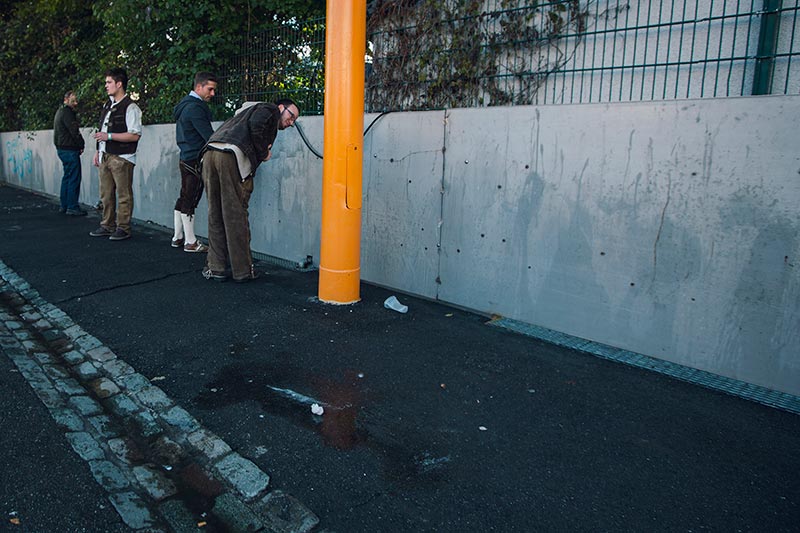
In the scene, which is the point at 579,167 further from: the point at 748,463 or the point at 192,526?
the point at 192,526

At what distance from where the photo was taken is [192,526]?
2480 millimetres

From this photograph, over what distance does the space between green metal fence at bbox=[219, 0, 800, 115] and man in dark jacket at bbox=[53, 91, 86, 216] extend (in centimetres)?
500

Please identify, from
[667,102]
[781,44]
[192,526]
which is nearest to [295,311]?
[192,526]

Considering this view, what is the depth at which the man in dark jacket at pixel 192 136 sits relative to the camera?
704 centimetres

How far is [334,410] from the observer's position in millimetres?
3477

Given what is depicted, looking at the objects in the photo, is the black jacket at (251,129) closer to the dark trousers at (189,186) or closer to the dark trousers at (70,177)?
the dark trousers at (189,186)

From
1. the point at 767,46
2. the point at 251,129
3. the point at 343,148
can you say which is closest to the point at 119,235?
the point at 251,129

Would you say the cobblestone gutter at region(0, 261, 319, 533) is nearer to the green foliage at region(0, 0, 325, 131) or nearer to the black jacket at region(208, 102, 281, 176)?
the black jacket at region(208, 102, 281, 176)

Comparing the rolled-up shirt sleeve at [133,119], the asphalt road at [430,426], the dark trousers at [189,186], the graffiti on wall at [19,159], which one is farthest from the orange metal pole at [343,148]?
the graffiti on wall at [19,159]

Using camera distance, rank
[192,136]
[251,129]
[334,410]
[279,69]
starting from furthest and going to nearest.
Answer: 1. [279,69]
2. [192,136]
3. [251,129]
4. [334,410]

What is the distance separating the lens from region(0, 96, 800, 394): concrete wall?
378 centimetres

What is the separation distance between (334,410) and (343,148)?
8.15 ft

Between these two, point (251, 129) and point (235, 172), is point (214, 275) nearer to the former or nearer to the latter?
point (235, 172)

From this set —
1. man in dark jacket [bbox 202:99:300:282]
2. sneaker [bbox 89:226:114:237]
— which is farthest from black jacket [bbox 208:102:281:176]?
sneaker [bbox 89:226:114:237]
